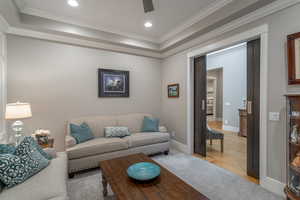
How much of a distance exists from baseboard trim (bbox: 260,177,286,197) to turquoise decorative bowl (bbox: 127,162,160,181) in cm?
176

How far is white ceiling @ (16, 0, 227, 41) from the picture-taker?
2.45m

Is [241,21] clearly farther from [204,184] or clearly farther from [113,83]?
[113,83]

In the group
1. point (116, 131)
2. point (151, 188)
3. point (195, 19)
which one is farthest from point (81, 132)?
point (195, 19)

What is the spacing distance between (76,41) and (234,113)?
233 inches

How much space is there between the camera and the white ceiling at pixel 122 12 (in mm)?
2453

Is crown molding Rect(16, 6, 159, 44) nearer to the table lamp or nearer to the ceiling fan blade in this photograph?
the table lamp

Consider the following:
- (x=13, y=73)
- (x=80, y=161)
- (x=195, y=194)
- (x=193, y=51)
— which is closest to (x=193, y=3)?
(x=193, y=51)

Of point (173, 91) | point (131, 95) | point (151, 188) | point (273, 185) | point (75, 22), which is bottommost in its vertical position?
point (273, 185)

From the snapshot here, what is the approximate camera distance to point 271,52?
211 centimetres

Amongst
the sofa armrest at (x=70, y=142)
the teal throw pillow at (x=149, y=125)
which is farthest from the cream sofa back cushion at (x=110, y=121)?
the sofa armrest at (x=70, y=142)

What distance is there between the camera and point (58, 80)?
10.5 ft

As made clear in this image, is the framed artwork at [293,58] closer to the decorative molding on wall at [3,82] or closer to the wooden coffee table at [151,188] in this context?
the wooden coffee table at [151,188]

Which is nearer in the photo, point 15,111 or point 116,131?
point 15,111

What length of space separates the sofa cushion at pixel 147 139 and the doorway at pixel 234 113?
852 millimetres
